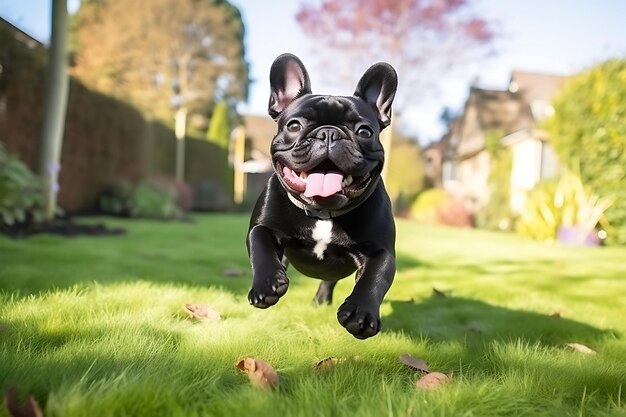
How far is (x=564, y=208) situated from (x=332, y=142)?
35.9 ft

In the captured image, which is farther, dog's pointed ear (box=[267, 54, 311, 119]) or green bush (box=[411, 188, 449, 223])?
green bush (box=[411, 188, 449, 223])

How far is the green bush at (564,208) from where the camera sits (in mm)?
10961

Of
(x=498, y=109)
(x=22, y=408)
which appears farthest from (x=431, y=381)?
(x=498, y=109)

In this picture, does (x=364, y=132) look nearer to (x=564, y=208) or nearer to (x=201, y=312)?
(x=201, y=312)

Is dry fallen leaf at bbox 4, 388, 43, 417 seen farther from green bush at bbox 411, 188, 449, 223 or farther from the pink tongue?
green bush at bbox 411, 188, 449, 223

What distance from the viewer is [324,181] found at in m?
1.93

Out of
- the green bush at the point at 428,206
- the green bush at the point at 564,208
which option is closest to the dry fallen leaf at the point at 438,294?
the green bush at the point at 564,208

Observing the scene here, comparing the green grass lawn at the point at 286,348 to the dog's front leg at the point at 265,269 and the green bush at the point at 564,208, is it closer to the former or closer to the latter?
the dog's front leg at the point at 265,269

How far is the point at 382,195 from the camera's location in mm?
2344

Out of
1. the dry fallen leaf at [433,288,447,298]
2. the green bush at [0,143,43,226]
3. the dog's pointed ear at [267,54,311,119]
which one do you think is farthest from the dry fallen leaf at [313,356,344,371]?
the green bush at [0,143,43,226]

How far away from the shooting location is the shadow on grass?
2.69 metres

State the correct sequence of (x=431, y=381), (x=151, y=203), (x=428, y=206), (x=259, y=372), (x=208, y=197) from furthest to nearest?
(x=208, y=197) → (x=428, y=206) → (x=151, y=203) → (x=431, y=381) → (x=259, y=372)

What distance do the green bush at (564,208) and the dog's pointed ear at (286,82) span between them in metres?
10.3

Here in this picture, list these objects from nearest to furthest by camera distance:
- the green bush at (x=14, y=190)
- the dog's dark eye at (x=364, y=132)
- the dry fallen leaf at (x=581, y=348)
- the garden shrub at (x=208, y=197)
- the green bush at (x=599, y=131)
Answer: the dog's dark eye at (x=364, y=132)
the dry fallen leaf at (x=581, y=348)
the green bush at (x=14, y=190)
the green bush at (x=599, y=131)
the garden shrub at (x=208, y=197)
